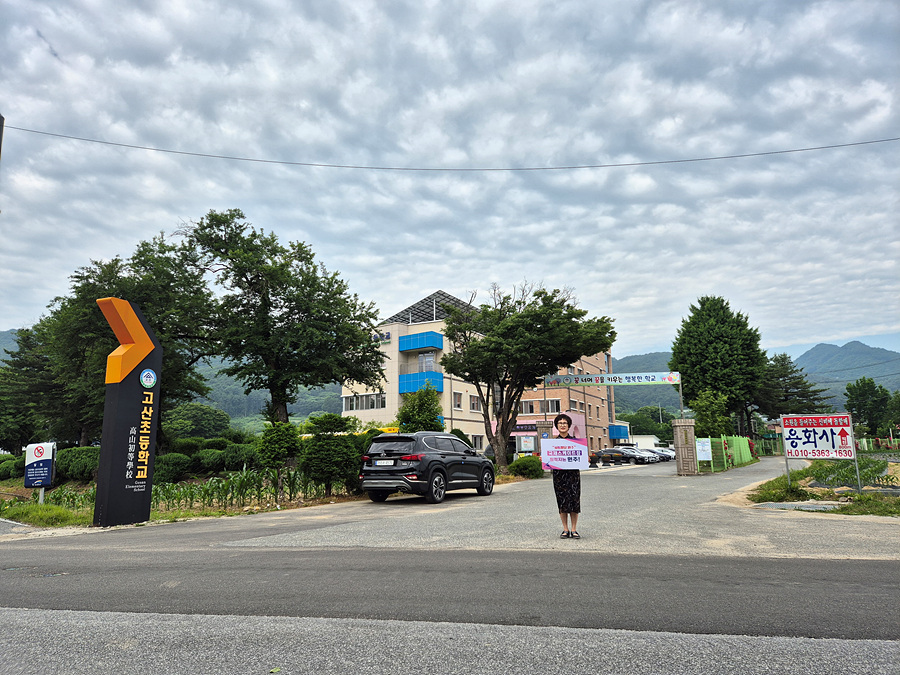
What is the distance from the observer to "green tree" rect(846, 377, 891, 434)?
88.9 m

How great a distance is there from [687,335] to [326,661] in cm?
Answer: 6146

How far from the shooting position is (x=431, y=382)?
190 feet

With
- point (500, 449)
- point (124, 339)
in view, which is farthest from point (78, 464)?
point (124, 339)

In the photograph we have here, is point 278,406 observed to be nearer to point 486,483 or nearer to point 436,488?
point 486,483

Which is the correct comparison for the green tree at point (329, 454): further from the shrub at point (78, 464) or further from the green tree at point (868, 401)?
the green tree at point (868, 401)

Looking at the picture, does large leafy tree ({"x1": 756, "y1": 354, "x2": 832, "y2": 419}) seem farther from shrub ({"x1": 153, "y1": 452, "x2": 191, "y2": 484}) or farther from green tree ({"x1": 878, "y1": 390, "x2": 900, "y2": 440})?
shrub ({"x1": 153, "y1": 452, "x2": 191, "y2": 484})

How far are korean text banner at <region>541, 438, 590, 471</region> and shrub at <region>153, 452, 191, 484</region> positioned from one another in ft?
80.0

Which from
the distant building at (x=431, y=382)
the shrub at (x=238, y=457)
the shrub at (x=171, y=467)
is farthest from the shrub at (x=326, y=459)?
the distant building at (x=431, y=382)

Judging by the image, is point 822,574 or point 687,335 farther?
point 687,335

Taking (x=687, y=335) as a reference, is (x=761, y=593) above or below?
below

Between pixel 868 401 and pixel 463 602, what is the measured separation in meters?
107

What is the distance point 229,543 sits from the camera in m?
8.46

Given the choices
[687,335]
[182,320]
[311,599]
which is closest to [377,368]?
→ [182,320]

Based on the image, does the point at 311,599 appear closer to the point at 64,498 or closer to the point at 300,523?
the point at 300,523
